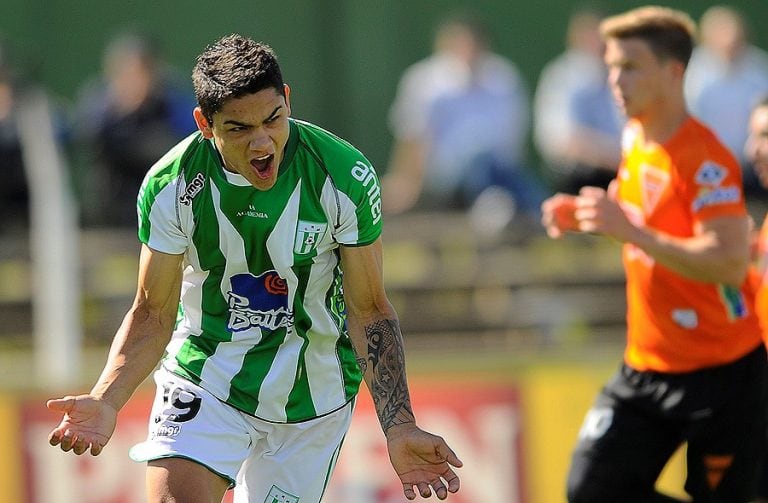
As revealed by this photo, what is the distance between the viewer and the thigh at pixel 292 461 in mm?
5602

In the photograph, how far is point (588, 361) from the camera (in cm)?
955

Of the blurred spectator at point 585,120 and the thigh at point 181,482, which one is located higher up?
the blurred spectator at point 585,120

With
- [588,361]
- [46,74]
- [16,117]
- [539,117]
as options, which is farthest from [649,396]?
[46,74]

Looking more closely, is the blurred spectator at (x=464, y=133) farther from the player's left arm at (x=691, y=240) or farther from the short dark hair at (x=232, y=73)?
the short dark hair at (x=232, y=73)

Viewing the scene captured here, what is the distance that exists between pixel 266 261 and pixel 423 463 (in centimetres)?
94

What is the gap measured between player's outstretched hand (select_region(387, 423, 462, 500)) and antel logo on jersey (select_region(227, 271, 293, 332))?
682 mm

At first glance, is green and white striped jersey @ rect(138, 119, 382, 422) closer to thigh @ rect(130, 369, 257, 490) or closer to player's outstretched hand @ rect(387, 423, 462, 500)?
thigh @ rect(130, 369, 257, 490)

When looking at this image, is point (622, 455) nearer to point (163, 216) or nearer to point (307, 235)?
point (307, 235)

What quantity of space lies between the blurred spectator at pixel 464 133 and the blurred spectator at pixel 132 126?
82.8 inches

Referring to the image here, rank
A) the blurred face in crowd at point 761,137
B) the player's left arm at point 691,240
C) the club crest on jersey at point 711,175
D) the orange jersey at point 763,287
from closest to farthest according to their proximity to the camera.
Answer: the player's left arm at point 691,240, the club crest on jersey at point 711,175, the blurred face in crowd at point 761,137, the orange jersey at point 763,287

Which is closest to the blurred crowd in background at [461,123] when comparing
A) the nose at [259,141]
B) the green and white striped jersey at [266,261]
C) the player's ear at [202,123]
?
the green and white striped jersey at [266,261]

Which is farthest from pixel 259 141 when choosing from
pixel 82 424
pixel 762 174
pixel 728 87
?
pixel 728 87

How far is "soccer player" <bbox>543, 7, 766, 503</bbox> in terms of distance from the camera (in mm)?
6488

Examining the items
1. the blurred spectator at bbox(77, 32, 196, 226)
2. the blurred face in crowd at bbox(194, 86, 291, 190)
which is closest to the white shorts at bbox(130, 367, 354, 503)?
the blurred face in crowd at bbox(194, 86, 291, 190)
